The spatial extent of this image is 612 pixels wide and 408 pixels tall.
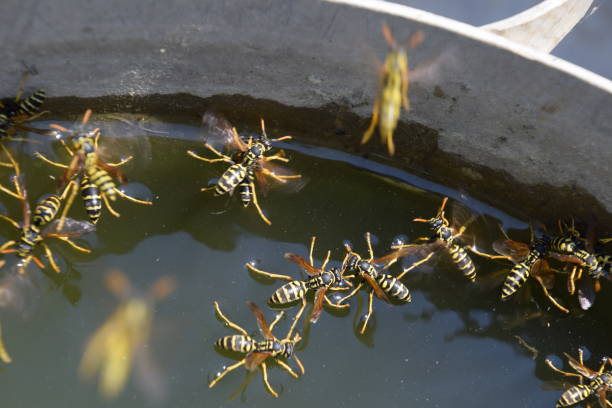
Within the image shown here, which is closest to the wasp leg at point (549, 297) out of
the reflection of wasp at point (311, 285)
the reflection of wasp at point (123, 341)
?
the reflection of wasp at point (311, 285)

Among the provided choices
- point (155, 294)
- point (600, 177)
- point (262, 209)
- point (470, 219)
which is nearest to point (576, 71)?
point (600, 177)

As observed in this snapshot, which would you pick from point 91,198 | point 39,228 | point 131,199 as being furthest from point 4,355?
point 131,199

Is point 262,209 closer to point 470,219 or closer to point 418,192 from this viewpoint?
point 418,192

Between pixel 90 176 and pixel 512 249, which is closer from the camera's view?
pixel 90 176

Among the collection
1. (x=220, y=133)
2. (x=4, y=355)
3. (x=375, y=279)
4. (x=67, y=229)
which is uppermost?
(x=220, y=133)

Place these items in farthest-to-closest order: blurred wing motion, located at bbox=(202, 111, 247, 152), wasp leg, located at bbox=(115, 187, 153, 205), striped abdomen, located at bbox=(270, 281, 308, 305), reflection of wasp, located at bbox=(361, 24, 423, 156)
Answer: blurred wing motion, located at bbox=(202, 111, 247, 152)
wasp leg, located at bbox=(115, 187, 153, 205)
striped abdomen, located at bbox=(270, 281, 308, 305)
reflection of wasp, located at bbox=(361, 24, 423, 156)

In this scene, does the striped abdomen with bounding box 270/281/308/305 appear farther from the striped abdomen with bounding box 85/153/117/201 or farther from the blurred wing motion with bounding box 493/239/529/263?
the blurred wing motion with bounding box 493/239/529/263

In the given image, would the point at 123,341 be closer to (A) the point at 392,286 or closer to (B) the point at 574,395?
(A) the point at 392,286

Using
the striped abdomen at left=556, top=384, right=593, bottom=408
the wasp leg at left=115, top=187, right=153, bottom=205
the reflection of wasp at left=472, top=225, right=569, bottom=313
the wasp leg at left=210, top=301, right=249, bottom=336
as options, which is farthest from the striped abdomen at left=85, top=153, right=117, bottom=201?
the striped abdomen at left=556, top=384, right=593, bottom=408
